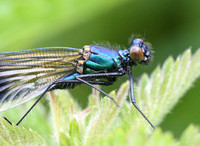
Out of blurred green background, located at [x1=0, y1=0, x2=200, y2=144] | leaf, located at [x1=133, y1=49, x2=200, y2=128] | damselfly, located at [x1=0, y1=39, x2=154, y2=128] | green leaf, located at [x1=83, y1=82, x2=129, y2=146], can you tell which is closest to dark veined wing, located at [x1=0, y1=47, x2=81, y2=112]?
damselfly, located at [x1=0, y1=39, x2=154, y2=128]

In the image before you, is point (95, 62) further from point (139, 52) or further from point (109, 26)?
point (109, 26)

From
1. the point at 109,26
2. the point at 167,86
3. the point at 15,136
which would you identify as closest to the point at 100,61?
the point at 167,86

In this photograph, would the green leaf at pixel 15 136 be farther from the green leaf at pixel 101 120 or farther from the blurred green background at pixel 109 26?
the blurred green background at pixel 109 26

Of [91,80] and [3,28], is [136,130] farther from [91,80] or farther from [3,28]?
[3,28]

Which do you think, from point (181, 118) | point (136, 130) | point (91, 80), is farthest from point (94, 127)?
point (181, 118)

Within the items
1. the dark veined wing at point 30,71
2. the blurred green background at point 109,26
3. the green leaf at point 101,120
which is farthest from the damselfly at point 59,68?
the green leaf at point 101,120

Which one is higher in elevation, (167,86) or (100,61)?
(100,61)
